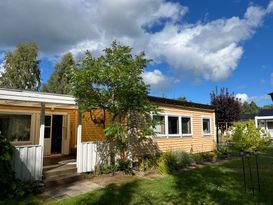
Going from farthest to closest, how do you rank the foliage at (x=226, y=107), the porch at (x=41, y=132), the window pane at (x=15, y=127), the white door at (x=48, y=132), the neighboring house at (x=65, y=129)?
the foliage at (x=226, y=107)
the white door at (x=48, y=132)
the window pane at (x=15, y=127)
the neighboring house at (x=65, y=129)
the porch at (x=41, y=132)

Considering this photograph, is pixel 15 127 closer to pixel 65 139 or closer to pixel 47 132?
pixel 47 132

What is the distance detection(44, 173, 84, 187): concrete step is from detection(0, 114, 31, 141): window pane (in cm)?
421

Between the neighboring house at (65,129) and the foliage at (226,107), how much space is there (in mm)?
6923

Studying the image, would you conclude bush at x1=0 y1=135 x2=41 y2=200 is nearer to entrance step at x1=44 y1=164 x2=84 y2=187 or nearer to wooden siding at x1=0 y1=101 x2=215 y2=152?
entrance step at x1=44 y1=164 x2=84 y2=187

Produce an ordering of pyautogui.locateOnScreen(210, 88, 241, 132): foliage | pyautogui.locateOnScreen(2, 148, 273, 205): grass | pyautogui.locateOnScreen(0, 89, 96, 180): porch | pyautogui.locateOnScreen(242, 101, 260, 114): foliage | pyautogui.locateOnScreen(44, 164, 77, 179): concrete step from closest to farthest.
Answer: pyautogui.locateOnScreen(2, 148, 273, 205): grass → pyautogui.locateOnScreen(0, 89, 96, 180): porch → pyautogui.locateOnScreen(44, 164, 77, 179): concrete step → pyautogui.locateOnScreen(210, 88, 241, 132): foliage → pyautogui.locateOnScreen(242, 101, 260, 114): foliage

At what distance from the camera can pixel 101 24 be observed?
44.4 feet

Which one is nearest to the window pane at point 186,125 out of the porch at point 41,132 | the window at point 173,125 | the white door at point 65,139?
the window at point 173,125

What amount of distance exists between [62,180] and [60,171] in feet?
1.27

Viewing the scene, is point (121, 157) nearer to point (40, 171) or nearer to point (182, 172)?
point (182, 172)

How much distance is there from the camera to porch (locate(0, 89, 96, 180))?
22.0 ft

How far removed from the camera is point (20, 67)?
3044 centimetres

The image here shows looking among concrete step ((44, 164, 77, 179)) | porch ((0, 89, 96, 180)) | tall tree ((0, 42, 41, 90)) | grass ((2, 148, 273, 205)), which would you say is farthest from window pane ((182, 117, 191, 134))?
tall tree ((0, 42, 41, 90))

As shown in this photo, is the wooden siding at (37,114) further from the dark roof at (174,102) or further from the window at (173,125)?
the window at (173,125)

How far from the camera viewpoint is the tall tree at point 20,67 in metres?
30.0
